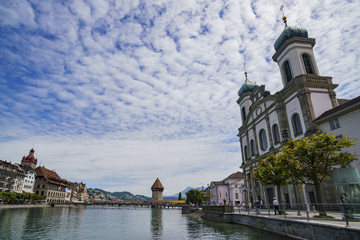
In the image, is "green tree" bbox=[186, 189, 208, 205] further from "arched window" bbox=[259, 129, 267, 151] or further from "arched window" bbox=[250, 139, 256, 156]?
"arched window" bbox=[259, 129, 267, 151]

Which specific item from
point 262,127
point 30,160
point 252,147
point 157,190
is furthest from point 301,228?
point 30,160

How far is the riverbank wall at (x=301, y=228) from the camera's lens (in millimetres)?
11672

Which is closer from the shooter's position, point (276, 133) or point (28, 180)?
point (276, 133)

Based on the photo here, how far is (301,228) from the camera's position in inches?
619

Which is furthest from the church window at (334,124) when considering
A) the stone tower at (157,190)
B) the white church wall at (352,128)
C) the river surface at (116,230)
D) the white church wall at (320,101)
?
the stone tower at (157,190)

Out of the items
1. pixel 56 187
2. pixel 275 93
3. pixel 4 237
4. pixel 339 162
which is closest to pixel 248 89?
pixel 275 93

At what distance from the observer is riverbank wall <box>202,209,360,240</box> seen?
1167cm

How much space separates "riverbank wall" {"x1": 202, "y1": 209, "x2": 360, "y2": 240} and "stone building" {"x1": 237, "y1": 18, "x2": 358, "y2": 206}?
7302 mm

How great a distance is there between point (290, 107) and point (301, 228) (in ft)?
69.2

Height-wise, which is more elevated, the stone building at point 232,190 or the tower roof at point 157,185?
the tower roof at point 157,185

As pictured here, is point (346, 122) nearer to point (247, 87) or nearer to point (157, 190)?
point (247, 87)

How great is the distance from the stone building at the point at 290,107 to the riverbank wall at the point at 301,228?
730cm

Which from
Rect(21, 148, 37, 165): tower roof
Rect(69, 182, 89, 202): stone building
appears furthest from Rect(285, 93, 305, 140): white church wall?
Rect(69, 182, 89, 202): stone building

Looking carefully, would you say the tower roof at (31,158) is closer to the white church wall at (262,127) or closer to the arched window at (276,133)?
the white church wall at (262,127)
